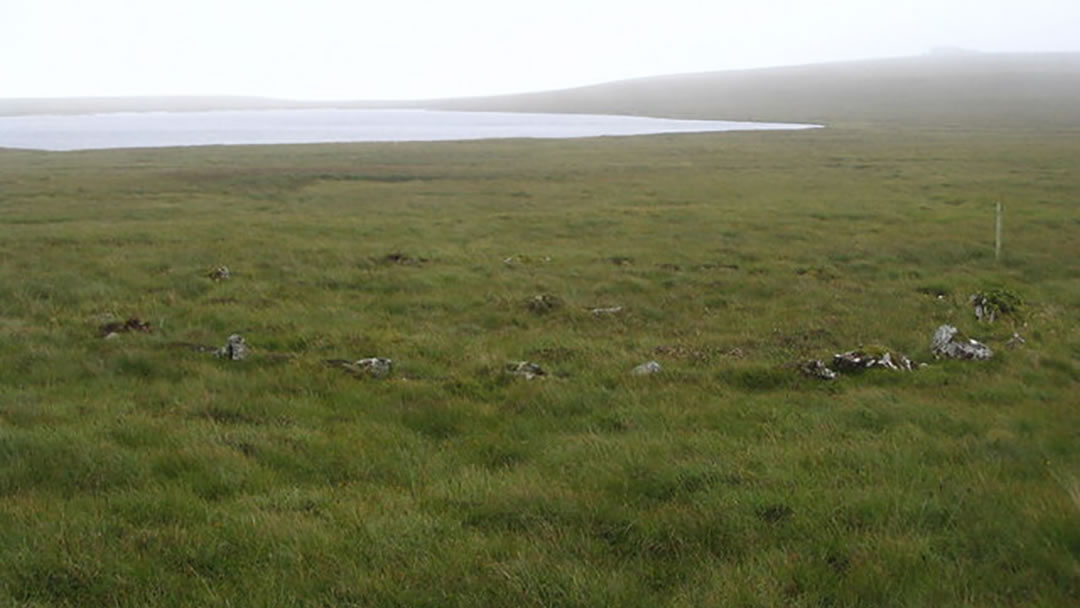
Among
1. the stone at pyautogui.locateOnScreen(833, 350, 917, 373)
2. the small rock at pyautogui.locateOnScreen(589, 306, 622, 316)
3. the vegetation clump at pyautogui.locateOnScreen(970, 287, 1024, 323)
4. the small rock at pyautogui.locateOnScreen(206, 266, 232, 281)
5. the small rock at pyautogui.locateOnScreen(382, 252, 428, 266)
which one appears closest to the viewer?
the stone at pyautogui.locateOnScreen(833, 350, 917, 373)

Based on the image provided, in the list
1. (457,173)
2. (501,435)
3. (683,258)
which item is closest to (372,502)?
(501,435)

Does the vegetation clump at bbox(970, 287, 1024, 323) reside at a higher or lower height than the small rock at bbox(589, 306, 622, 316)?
lower

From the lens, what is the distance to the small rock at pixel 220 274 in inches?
770

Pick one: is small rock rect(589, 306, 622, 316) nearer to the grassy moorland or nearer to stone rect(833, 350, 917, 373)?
the grassy moorland

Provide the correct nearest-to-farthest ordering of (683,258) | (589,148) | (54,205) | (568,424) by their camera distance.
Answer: (568,424) < (683,258) < (54,205) < (589,148)

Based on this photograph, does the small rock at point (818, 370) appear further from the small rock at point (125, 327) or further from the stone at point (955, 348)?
the small rock at point (125, 327)

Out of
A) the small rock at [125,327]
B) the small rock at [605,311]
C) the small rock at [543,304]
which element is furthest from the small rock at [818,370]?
the small rock at [125,327]

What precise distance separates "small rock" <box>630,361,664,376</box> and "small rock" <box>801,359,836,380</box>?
2.16 m

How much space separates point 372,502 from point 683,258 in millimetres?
17497

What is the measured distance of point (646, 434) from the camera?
30.5 ft

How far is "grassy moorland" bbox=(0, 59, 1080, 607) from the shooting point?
19.5ft

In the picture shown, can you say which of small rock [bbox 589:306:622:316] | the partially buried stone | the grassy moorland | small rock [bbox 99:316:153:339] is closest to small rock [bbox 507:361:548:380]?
the grassy moorland

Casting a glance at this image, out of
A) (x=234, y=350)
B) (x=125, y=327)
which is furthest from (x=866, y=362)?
(x=125, y=327)

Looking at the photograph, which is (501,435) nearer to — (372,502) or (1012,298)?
(372,502)
